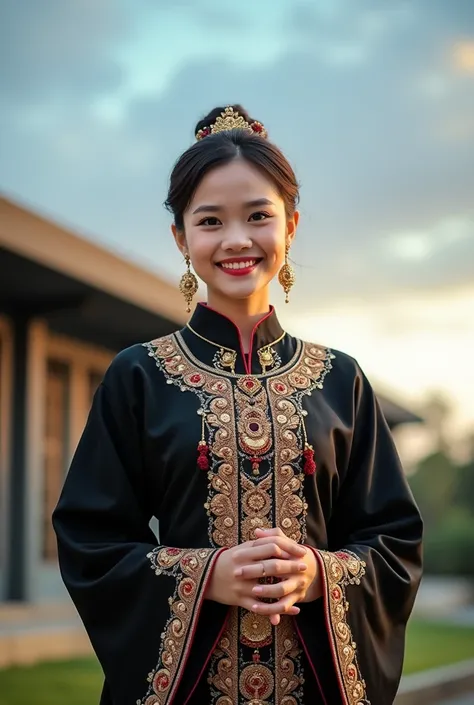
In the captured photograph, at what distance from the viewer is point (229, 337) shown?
8.99 ft

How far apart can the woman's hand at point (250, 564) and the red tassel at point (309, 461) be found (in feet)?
0.73

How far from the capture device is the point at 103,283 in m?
9.95

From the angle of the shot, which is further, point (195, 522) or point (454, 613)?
point (454, 613)

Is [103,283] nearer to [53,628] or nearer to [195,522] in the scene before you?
[53,628]

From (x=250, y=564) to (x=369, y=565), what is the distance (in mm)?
382

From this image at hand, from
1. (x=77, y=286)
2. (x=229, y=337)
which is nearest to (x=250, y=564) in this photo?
(x=229, y=337)

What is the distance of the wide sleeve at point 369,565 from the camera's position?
2.47 metres

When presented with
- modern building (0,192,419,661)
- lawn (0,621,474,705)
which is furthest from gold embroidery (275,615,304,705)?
modern building (0,192,419,661)

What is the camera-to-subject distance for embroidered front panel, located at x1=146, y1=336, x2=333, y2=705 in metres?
2.45

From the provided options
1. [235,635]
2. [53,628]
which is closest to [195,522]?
[235,635]

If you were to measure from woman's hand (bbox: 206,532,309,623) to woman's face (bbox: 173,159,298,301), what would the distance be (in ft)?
2.04

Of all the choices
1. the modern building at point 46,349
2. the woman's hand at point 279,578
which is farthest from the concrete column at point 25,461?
the woman's hand at point 279,578

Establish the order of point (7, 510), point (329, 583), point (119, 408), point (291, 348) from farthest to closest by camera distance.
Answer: point (7, 510), point (291, 348), point (119, 408), point (329, 583)

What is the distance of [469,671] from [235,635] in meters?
8.02
